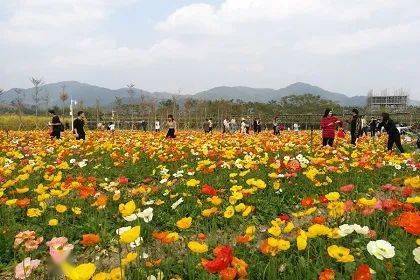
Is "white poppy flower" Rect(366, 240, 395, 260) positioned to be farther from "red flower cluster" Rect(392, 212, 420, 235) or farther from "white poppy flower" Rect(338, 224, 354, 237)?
"white poppy flower" Rect(338, 224, 354, 237)

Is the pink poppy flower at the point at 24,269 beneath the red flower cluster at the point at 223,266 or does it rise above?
beneath

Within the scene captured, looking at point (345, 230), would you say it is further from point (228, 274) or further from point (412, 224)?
point (228, 274)

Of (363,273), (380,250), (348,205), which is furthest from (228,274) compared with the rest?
(348,205)

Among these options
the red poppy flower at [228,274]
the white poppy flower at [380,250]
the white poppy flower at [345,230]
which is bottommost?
the red poppy flower at [228,274]

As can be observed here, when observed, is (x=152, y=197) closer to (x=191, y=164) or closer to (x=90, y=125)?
(x=191, y=164)

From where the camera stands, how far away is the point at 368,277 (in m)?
2.32

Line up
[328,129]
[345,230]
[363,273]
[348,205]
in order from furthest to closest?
1. [328,129]
2. [348,205]
3. [345,230]
4. [363,273]

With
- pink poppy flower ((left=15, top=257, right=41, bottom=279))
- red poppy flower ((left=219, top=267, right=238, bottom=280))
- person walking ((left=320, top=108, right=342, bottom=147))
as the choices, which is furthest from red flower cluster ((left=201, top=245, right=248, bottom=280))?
person walking ((left=320, top=108, right=342, bottom=147))

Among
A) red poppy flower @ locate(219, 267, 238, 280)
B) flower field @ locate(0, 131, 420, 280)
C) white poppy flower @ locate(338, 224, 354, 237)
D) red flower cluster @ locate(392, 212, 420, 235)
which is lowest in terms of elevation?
flower field @ locate(0, 131, 420, 280)

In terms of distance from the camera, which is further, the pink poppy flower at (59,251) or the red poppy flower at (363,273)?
the pink poppy flower at (59,251)

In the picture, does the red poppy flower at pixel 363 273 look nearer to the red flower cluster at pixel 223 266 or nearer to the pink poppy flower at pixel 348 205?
the red flower cluster at pixel 223 266

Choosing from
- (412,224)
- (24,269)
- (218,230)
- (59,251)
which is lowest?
(218,230)

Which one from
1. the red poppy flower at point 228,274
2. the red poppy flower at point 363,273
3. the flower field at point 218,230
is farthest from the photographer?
the flower field at point 218,230

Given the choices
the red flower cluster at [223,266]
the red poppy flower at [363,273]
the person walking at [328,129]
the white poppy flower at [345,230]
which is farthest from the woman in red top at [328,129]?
the red poppy flower at [363,273]
